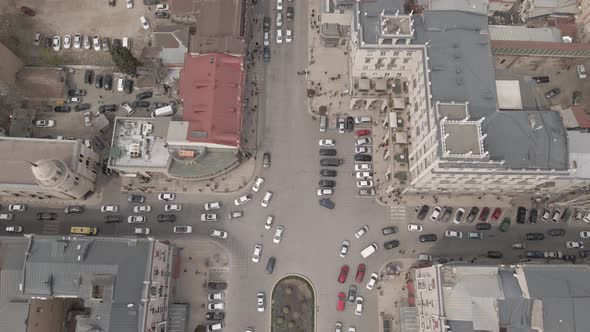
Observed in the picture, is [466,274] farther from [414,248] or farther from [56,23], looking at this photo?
[56,23]

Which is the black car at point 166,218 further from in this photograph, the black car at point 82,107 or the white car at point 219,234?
the black car at point 82,107

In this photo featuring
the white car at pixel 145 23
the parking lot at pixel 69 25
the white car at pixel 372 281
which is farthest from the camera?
the white car at pixel 145 23

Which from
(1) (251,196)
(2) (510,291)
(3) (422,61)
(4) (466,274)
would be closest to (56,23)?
(1) (251,196)

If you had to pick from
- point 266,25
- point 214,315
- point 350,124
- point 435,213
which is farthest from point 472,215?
point 266,25

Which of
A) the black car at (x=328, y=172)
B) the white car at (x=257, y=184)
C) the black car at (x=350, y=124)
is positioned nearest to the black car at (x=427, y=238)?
the black car at (x=328, y=172)

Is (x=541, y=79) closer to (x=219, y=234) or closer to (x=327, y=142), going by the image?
(x=327, y=142)

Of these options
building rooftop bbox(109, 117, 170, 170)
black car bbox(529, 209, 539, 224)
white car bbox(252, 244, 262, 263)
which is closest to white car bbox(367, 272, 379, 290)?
white car bbox(252, 244, 262, 263)
